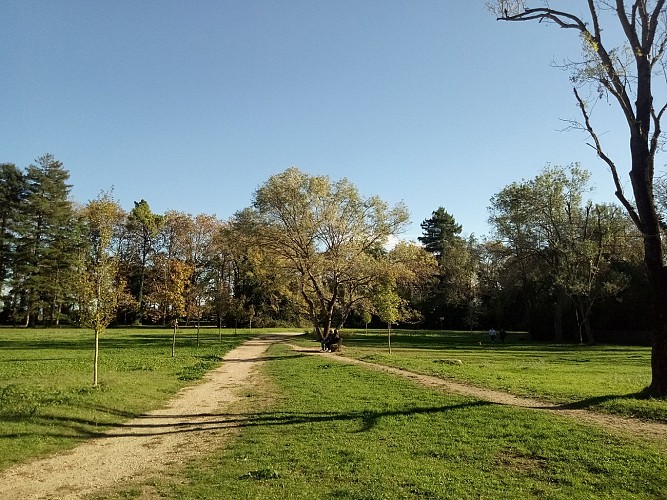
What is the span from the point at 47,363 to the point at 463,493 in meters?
22.0

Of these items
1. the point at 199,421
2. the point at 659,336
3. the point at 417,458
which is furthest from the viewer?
the point at 659,336

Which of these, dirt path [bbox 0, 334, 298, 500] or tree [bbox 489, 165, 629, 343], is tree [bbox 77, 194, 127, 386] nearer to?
dirt path [bbox 0, 334, 298, 500]

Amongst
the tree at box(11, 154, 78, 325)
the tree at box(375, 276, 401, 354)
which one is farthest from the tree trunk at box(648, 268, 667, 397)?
the tree at box(11, 154, 78, 325)

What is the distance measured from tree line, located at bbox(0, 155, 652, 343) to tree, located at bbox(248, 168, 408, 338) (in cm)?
9

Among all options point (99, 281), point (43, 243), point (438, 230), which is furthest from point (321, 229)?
point (438, 230)

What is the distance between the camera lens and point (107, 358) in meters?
25.9

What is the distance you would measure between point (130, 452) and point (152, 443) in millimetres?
726

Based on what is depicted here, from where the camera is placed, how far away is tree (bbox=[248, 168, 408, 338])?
102 ft

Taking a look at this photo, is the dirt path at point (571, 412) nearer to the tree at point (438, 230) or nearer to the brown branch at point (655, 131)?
the brown branch at point (655, 131)

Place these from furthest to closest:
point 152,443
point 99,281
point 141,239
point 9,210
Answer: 1. point 141,239
2. point 9,210
3. point 99,281
4. point 152,443

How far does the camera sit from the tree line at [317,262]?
30.6 metres

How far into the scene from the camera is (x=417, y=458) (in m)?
8.13

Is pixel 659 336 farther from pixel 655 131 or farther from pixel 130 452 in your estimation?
pixel 130 452

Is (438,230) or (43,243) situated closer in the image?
(43,243)
